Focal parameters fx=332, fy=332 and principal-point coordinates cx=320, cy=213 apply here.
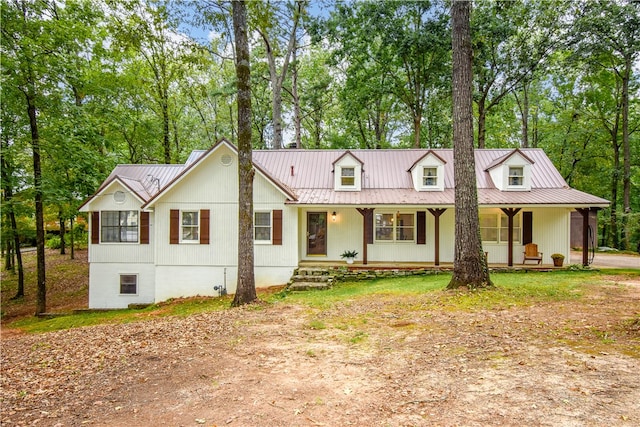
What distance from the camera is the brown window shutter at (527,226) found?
543 inches

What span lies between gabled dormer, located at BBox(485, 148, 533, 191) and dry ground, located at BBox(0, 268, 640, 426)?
7.98m

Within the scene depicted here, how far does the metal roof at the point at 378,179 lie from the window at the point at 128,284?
11.0 ft

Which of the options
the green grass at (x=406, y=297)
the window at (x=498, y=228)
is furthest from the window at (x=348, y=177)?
the window at (x=498, y=228)

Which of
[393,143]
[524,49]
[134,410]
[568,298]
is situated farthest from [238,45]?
[393,143]

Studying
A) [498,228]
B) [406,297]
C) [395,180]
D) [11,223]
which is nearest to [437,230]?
[498,228]

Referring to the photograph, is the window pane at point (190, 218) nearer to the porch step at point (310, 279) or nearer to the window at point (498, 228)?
the porch step at point (310, 279)

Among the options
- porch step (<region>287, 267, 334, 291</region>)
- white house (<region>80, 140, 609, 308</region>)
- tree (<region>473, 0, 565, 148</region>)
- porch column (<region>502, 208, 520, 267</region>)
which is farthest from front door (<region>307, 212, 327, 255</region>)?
tree (<region>473, 0, 565, 148</region>)

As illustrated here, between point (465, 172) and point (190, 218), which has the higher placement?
point (465, 172)

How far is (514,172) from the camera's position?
577 inches

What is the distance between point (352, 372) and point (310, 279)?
26.8ft

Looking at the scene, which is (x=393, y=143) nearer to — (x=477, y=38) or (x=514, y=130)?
(x=514, y=130)

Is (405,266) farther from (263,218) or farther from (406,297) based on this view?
(263,218)

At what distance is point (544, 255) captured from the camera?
45.3 ft

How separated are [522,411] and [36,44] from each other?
1550 centimetres
